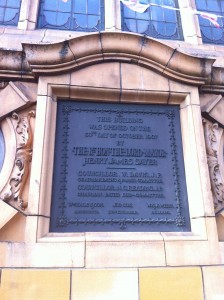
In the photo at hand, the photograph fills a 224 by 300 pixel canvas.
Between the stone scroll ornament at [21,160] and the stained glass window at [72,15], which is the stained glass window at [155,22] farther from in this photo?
the stone scroll ornament at [21,160]

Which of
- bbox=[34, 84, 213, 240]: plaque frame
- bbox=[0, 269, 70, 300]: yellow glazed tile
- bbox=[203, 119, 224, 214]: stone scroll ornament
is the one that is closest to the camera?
bbox=[0, 269, 70, 300]: yellow glazed tile

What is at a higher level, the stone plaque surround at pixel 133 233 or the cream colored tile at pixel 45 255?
the stone plaque surround at pixel 133 233

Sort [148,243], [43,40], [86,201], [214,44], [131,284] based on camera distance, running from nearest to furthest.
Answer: [131,284] < [148,243] < [86,201] < [43,40] < [214,44]

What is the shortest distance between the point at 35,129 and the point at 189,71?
3255 mm

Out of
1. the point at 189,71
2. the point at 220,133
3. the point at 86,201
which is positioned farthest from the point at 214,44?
the point at 86,201

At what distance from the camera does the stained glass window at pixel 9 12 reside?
25.1ft

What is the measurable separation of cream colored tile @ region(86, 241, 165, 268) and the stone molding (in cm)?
333

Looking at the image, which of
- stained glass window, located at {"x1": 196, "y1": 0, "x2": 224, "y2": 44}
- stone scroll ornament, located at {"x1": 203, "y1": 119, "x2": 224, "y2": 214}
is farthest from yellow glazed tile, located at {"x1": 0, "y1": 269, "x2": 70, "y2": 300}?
stained glass window, located at {"x1": 196, "y1": 0, "x2": 224, "y2": 44}

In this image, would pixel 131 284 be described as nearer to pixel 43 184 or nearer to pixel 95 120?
pixel 43 184

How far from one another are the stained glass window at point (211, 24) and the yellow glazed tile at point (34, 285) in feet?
22.9

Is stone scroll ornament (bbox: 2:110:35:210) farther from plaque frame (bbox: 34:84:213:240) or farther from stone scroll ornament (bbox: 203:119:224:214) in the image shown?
stone scroll ornament (bbox: 203:119:224:214)

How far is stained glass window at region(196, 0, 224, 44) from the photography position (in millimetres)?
8266

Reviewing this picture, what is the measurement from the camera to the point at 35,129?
529 cm

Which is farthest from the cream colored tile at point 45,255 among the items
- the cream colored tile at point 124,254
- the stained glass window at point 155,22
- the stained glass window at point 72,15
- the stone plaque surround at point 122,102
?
the stained glass window at point 155,22
